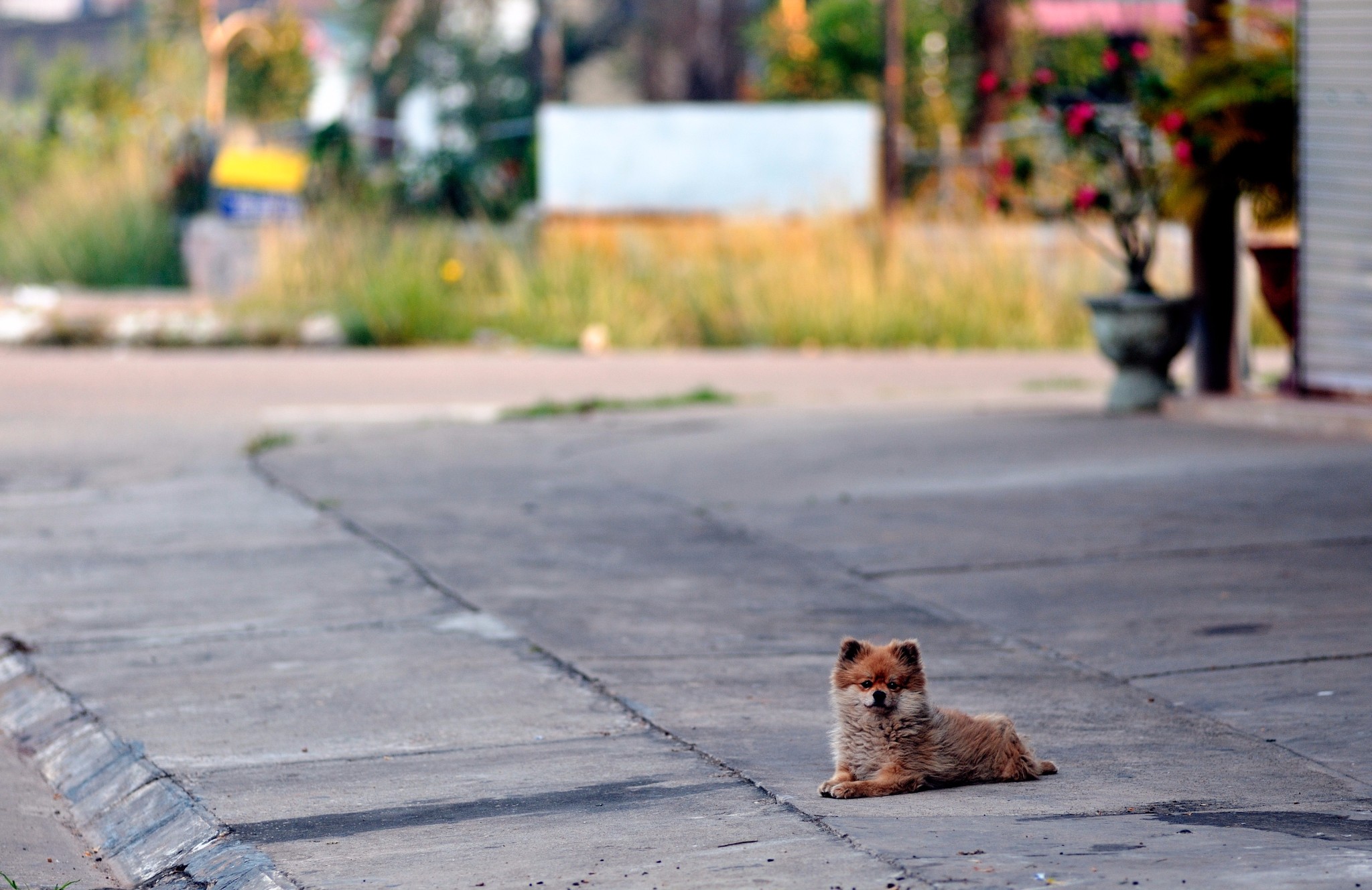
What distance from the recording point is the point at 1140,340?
37.8 ft

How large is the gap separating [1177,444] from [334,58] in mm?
41682

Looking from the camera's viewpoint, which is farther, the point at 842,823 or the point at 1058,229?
the point at 1058,229

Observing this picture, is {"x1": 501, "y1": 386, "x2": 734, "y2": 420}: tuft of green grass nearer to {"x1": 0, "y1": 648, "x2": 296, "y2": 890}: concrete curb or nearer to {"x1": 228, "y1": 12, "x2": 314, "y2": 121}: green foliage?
{"x1": 0, "y1": 648, "x2": 296, "y2": 890}: concrete curb

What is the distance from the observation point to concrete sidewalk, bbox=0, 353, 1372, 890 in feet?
13.9

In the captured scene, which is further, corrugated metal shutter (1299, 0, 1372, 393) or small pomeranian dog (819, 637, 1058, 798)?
corrugated metal shutter (1299, 0, 1372, 393)

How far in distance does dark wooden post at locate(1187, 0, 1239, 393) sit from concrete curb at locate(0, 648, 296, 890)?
25.8ft

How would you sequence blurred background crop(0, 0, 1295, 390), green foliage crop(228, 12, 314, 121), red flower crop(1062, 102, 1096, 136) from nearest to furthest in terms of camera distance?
red flower crop(1062, 102, 1096, 136)
blurred background crop(0, 0, 1295, 390)
green foliage crop(228, 12, 314, 121)

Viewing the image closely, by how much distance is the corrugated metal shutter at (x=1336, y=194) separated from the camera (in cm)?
1036

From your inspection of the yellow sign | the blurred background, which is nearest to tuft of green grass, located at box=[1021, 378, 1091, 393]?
the blurred background

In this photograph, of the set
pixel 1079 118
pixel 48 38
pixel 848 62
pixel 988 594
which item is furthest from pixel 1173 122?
pixel 48 38

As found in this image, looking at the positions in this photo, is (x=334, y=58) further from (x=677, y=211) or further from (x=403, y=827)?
(x=403, y=827)

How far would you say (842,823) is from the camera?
423 cm

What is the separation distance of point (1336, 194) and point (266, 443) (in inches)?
253

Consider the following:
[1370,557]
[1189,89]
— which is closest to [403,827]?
[1370,557]
